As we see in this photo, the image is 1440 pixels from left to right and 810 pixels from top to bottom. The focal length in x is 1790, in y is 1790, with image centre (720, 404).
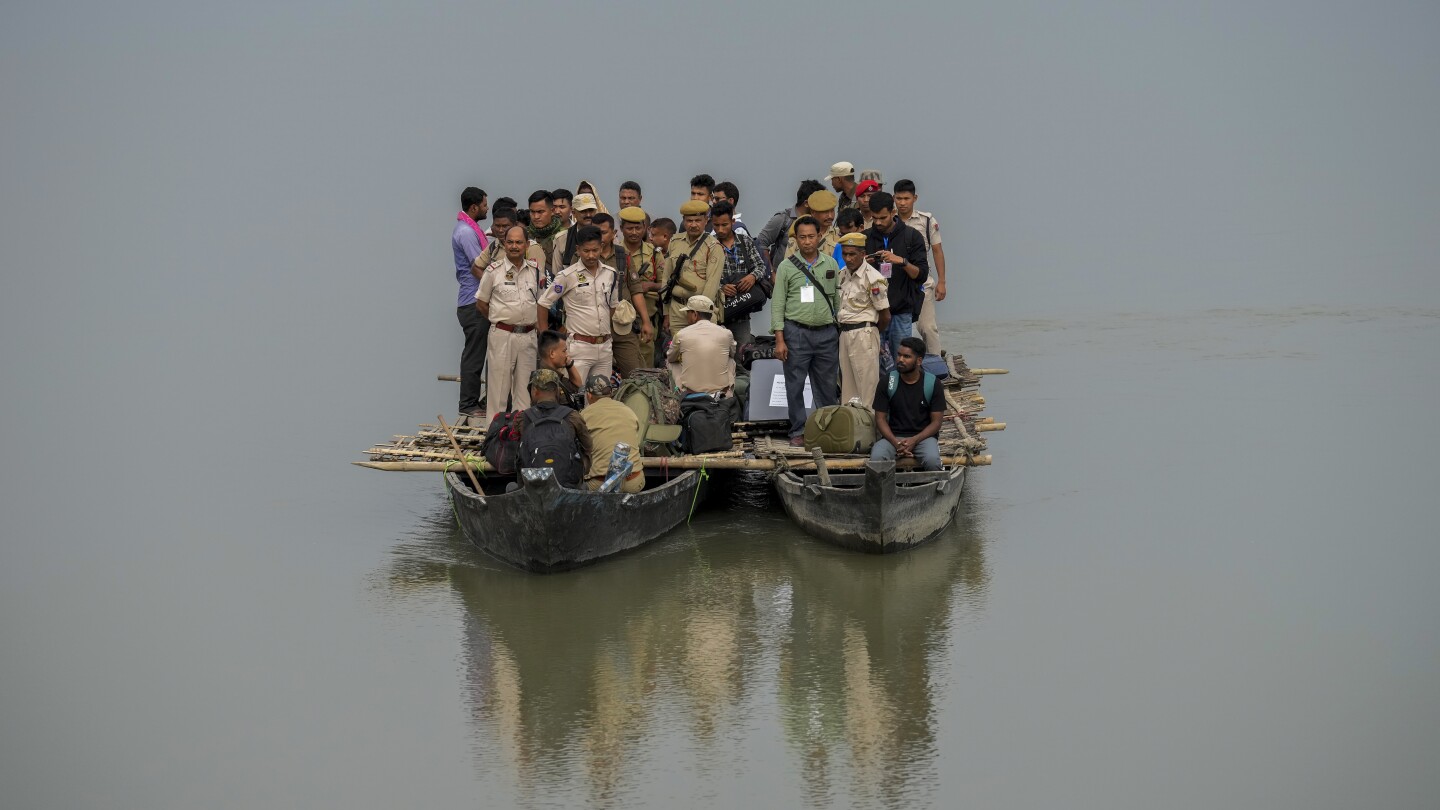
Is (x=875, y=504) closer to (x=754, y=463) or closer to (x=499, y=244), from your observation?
(x=754, y=463)

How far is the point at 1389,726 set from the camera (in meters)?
9.85

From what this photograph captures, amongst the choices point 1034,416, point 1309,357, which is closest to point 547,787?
point 1034,416

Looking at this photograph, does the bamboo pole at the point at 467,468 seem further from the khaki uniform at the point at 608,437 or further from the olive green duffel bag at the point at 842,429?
the olive green duffel bag at the point at 842,429

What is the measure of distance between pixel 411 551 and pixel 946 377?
5.15 meters

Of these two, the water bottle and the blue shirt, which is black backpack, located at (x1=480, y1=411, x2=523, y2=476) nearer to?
the water bottle

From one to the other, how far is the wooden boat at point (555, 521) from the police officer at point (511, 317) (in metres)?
1.37

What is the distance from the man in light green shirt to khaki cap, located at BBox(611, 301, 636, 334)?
1204 millimetres

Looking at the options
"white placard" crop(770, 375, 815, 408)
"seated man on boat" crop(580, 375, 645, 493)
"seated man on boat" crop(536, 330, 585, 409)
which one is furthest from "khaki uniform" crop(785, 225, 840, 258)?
"seated man on boat" crop(580, 375, 645, 493)

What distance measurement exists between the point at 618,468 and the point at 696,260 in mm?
2937

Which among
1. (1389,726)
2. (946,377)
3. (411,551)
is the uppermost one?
(946,377)

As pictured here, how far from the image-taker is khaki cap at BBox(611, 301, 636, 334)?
1457 centimetres

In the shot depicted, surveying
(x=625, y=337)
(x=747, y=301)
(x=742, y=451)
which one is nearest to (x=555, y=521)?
(x=742, y=451)

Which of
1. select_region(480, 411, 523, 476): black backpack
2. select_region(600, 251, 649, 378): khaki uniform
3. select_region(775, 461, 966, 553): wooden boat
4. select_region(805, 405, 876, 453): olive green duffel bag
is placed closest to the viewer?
select_region(775, 461, 966, 553): wooden boat

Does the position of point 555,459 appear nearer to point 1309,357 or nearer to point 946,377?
point 946,377
